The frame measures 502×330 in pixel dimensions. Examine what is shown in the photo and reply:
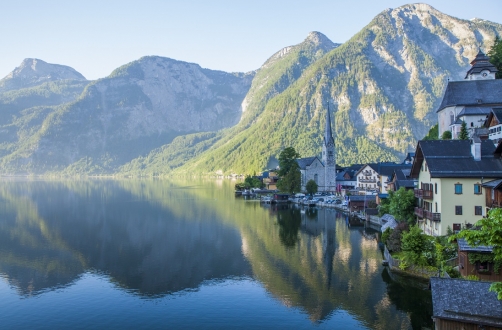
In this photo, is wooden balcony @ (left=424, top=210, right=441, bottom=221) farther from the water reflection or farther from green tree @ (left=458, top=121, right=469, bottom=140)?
green tree @ (left=458, top=121, right=469, bottom=140)

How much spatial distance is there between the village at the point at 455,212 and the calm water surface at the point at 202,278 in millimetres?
3859

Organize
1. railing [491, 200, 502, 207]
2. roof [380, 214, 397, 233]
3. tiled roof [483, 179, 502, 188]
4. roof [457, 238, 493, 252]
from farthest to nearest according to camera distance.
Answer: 1. roof [380, 214, 397, 233]
2. tiled roof [483, 179, 502, 188]
3. railing [491, 200, 502, 207]
4. roof [457, 238, 493, 252]

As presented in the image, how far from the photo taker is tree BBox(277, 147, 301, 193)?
13800cm

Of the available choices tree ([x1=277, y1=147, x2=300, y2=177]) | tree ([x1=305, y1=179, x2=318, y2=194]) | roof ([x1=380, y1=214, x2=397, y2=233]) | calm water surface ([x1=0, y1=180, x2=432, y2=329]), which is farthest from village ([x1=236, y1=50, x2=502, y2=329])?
tree ([x1=277, y1=147, x2=300, y2=177])

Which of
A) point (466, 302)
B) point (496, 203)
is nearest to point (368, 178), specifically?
point (496, 203)

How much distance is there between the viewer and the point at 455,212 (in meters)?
47.8

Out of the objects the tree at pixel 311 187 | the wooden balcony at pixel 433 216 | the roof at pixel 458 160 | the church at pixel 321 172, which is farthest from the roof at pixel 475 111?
the church at pixel 321 172

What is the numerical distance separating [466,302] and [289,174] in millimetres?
112793

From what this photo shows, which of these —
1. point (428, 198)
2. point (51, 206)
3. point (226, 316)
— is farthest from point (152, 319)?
point (51, 206)

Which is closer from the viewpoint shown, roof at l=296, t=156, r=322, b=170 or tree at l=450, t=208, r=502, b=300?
tree at l=450, t=208, r=502, b=300

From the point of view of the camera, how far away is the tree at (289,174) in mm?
138000

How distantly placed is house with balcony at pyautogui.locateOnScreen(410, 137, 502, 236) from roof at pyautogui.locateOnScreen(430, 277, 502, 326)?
2264cm

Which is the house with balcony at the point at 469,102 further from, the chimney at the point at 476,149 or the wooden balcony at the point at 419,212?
the chimney at the point at 476,149

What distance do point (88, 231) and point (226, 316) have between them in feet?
169
